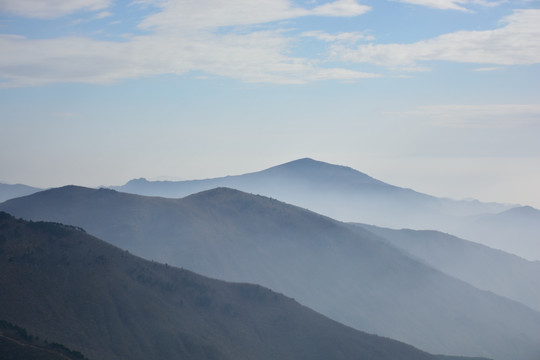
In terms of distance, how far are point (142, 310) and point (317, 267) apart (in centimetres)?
10012

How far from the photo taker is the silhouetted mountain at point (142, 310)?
7819 centimetres

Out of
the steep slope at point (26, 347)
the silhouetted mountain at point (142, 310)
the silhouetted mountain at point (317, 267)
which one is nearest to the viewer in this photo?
the steep slope at point (26, 347)

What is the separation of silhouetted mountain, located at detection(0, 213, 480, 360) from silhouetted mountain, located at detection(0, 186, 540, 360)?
59.2m

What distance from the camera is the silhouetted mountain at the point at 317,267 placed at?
163500 mm

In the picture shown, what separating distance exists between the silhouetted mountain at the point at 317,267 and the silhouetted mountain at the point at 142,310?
5916cm

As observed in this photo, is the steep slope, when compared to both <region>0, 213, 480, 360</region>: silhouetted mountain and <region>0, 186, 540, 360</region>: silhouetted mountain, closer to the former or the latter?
<region>0, 213, 480, 360</region>: silhouetted mountain

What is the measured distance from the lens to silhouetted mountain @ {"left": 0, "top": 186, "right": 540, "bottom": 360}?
536ft

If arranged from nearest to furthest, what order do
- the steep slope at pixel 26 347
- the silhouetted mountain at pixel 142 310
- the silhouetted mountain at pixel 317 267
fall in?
the steep slope at pixel 26 347 → the silhouetted mountain at pixel 142 310 → the silhouetted mountain at pixel 317 267

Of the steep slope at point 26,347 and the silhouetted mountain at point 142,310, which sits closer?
the steep slope at point 26,347

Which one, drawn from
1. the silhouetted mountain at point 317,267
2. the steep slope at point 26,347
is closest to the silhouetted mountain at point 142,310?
the steep slope at point 26,347

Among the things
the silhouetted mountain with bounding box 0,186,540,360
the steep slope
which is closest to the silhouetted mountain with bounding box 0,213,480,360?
the steep slope

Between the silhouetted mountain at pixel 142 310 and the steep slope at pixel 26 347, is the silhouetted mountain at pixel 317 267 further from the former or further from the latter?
the steep slope at pixel 26 347

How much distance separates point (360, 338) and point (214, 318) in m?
26.2

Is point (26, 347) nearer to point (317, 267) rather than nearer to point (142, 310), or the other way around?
point (142, 310)
